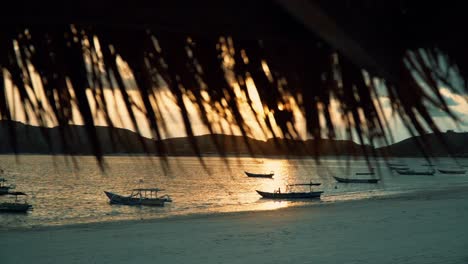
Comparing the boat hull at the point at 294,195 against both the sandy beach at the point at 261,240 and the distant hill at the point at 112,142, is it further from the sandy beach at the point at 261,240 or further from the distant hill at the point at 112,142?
the distant hill at the point at 112,142

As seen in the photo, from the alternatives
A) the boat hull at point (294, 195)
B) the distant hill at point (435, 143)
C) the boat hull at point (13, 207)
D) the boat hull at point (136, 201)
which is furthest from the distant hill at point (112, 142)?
the boat hull at point (294, 195)

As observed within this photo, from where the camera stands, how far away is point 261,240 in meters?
18.4

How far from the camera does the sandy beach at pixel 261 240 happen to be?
1577cm

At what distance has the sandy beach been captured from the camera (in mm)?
15766

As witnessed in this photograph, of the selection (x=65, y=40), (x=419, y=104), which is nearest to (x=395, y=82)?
(x=419, y=104)

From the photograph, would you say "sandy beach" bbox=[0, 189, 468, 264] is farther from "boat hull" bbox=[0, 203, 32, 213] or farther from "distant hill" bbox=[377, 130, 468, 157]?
"distant hill" bbox=[377, 130, 468, 157]

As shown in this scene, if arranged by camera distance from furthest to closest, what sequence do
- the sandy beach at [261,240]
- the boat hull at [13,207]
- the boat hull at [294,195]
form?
the boat hull at [294,195] → the boat hull at [13,207] → the sandy beach at [261,240]

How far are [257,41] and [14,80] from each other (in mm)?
458

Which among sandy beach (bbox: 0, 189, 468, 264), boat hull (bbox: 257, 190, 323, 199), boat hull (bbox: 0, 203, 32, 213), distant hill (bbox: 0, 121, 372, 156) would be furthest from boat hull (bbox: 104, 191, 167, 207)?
distant hill (bbox: 0, 121, 372, 156)

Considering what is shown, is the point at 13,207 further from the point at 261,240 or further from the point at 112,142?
the point at 112,142

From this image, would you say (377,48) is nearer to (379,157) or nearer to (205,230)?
(379,157)

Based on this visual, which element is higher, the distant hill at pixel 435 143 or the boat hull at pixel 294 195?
the distant hill at pixel 435 143

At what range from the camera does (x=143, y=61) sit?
3.27 feet

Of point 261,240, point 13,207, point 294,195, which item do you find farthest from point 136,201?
point 261,240
